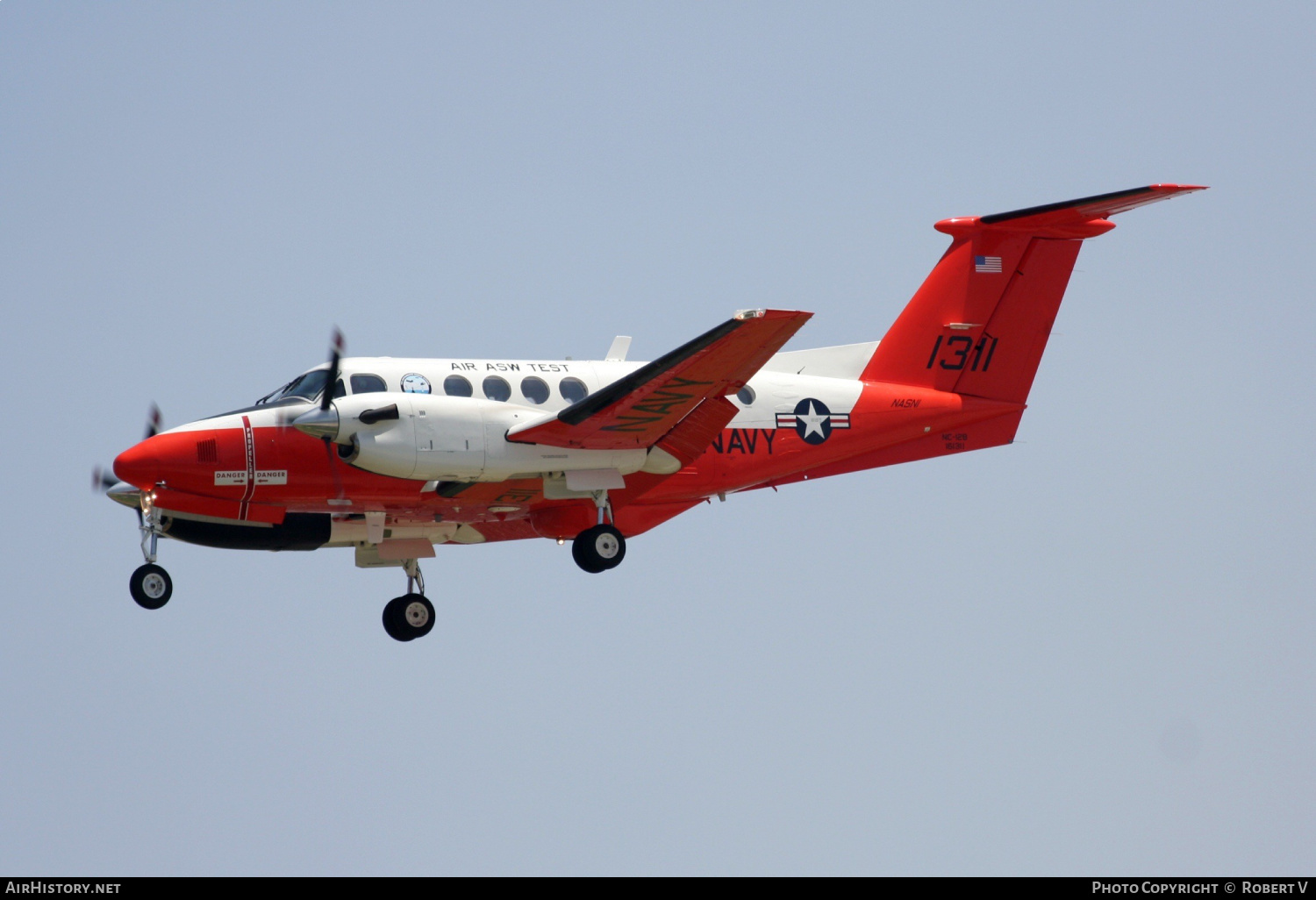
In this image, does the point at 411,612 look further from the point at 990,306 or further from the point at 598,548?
the point at 990,306

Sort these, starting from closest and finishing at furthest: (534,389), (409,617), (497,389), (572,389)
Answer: (497,389), (534,389), (572,389), (409,617)

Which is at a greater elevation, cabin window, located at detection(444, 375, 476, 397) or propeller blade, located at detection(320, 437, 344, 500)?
cabin window, located at detection(444, 375, 476, 397)

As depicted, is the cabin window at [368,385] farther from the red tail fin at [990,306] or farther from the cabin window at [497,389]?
the red tail fin at [990,306]

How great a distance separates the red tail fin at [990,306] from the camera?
905 inches

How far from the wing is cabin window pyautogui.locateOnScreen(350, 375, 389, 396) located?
160cm

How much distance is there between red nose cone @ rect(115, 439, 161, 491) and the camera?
19.1 metres

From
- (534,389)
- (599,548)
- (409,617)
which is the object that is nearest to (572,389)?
(534,389)

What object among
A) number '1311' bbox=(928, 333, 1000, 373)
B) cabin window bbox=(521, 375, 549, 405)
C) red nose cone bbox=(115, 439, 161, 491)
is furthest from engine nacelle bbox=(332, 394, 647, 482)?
number '1311' bbox=(928, 333, 1000, 373)

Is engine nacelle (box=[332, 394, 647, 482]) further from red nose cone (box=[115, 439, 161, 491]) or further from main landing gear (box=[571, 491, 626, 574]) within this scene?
red nose cone (box=[115, 439, 161, 491])

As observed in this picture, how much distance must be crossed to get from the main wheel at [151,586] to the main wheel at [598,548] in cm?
472

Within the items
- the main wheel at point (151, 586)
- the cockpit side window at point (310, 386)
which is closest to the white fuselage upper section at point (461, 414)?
the cockpit side window at point (310, 386)

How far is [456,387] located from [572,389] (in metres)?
1.56

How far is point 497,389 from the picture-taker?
794 inches

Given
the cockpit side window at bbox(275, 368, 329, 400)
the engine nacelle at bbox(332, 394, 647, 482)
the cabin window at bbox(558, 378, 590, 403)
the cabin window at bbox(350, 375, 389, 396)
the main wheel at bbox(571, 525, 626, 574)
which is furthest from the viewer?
the cabin window at bbox(558, 378, 590, 403)
